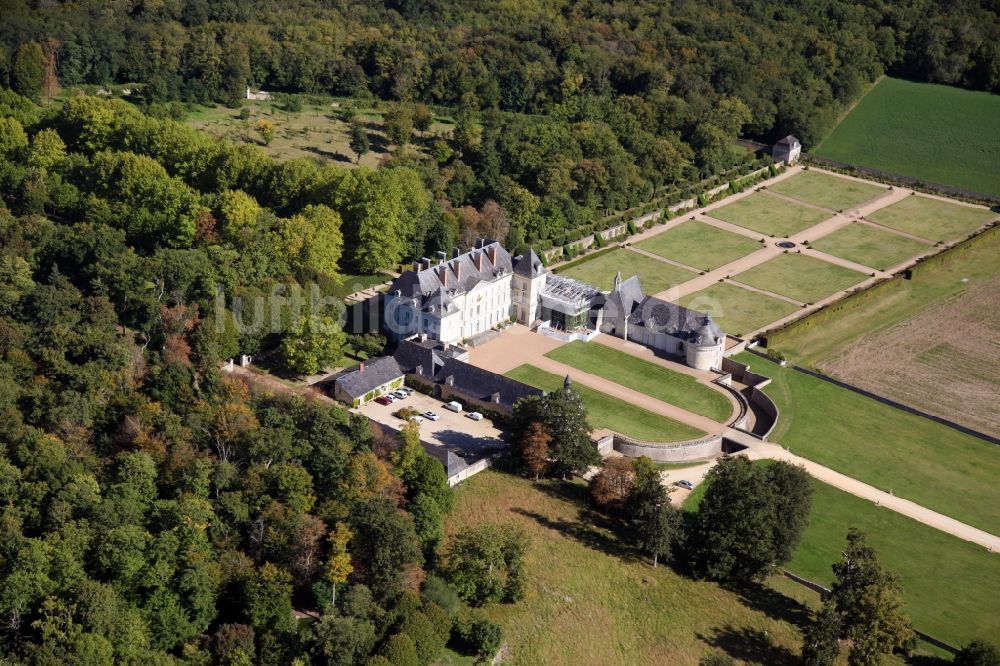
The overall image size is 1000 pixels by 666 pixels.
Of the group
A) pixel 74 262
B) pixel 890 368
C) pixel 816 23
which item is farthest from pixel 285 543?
pixel 816 23

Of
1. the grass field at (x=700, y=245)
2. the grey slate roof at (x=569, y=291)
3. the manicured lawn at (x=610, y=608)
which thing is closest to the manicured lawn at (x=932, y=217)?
the grass field at (x=700, y=245)

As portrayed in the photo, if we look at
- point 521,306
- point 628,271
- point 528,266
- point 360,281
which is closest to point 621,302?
point 528,266

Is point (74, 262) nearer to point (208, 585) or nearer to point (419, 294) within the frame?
point (419, 294)

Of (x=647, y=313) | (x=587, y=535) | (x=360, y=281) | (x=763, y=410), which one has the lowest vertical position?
(x=587, y=535)

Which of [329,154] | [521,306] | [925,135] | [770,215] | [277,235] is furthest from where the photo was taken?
[925,135]

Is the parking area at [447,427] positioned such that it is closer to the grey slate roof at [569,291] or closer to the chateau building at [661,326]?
the grey slate roof at [569,291]

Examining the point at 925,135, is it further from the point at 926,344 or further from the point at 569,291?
the point at 569,291
